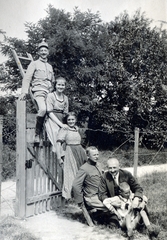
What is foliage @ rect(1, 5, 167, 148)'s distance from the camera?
15141mm

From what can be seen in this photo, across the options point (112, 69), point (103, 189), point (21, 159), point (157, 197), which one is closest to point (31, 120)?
point (21, 159)

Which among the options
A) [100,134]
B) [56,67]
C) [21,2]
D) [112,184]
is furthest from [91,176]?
[100,134]

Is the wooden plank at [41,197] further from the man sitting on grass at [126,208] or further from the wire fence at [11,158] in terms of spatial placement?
the man sitting on grass at [126,208]

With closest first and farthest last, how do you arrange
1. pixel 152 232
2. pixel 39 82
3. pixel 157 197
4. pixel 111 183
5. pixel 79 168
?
pixel 152 232 < pixel 111 183 < pixel 79 168 < pixel 39 82 < pixel 157 197

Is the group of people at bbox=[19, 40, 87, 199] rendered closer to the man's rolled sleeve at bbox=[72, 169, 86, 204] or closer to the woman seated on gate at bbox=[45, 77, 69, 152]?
the woman seated on gate at bbox=[45, 77, 69, 152]

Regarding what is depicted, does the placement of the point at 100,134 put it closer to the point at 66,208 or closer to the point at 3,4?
the point at 66,208

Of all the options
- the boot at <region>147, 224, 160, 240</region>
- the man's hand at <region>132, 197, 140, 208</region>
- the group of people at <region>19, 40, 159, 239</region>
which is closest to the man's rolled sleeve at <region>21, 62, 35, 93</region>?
the group of people at <region>19, 40, 159, 239</region>

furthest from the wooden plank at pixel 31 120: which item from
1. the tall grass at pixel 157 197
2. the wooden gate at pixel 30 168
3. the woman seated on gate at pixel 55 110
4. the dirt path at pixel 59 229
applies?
the tall grass at pixel 157 197

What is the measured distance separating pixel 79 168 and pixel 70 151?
0.33 metres

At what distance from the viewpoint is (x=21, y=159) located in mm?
4621

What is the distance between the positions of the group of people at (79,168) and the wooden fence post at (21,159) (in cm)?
27

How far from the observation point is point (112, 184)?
158 inches

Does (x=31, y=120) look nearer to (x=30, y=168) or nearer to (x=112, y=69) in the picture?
(x=30, y=168)

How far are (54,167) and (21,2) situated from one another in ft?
9.56
